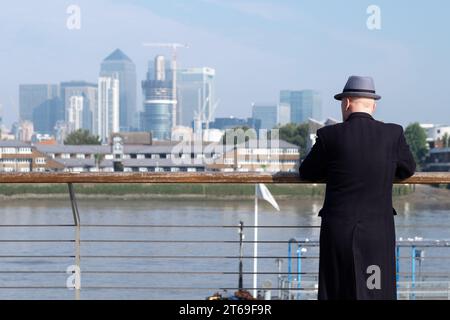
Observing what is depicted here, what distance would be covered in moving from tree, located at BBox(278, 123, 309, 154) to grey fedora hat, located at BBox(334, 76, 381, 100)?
64547 millimetres

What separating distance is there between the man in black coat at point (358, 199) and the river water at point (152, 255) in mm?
1224

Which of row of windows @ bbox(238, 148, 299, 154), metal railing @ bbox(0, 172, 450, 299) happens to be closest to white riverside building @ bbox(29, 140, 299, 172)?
row of windows @ bbox(238, 148, 299, 154)

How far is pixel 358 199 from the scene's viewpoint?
13.3ft

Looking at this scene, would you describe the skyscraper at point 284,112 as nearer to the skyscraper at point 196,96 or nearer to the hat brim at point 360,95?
the skyscraper at point 196,96

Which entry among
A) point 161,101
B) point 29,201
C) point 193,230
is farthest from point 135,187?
point 161,101

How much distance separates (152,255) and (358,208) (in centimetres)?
417

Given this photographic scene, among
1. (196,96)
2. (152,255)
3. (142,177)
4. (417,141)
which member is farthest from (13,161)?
(196,96)

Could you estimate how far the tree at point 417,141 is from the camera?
73912 millimetres

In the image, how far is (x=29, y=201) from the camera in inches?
2008

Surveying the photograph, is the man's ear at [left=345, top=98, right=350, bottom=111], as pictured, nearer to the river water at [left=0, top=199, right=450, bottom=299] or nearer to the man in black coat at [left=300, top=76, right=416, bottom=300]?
the man in black coat at [left=300, top=76, right=416, bottom=300]

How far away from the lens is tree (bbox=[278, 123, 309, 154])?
71.8m

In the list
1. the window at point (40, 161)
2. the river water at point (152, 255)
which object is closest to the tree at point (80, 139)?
the window at point (40, 161)

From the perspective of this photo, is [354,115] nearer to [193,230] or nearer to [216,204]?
[193,230]

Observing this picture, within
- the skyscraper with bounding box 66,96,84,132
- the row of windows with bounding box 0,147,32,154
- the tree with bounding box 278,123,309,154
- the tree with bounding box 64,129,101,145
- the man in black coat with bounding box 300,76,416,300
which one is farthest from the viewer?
the skyscraper with bounding box 66,96,84,132
